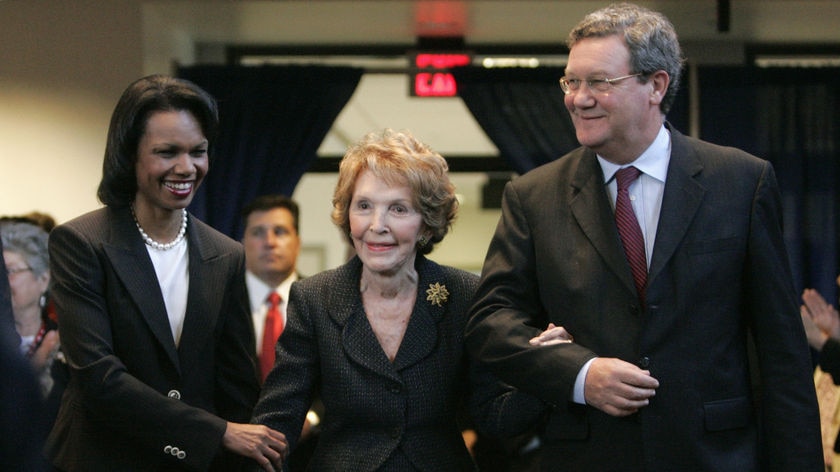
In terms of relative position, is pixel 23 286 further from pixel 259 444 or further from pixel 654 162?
pixel 654 162

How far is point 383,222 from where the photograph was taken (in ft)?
9.75

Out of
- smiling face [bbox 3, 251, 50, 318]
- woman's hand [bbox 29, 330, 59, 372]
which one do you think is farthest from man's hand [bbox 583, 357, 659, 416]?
smiling face [bbox 3, 251, 50, 318]

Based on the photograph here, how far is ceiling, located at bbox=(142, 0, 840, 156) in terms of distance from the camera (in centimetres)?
700

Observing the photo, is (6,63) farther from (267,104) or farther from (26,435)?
(26,435)

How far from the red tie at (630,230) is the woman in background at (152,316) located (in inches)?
37.4

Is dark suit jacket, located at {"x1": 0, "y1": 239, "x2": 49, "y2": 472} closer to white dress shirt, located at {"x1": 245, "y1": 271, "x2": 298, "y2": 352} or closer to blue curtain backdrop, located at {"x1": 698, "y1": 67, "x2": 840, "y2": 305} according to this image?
white dress shirt, located at {"x1": 245, "y1": 271, "x2": 298, "y2": 352}

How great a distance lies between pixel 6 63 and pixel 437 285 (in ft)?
15.0

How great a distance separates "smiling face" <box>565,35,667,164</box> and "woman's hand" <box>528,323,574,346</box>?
17.2 inches

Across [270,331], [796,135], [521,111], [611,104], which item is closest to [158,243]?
[611,104]

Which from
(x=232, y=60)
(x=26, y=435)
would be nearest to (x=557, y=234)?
(x=26, y=435)

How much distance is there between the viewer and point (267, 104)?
306 inches

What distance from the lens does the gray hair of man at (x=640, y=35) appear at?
2.81 metres

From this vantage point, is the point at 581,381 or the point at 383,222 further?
the point at 383,222

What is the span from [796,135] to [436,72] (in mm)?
2302
